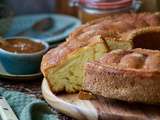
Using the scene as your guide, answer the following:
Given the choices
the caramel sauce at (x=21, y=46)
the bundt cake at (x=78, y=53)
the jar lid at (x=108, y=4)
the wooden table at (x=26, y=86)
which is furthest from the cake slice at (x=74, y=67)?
the jar lid at (x=108, y=4)

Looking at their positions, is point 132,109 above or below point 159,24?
below

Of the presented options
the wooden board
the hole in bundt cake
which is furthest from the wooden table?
the hole in bundt cake

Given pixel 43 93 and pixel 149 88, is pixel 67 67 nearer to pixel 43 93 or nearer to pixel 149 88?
pixel 43 93

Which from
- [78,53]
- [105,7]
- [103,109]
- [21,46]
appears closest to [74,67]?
[78,53]

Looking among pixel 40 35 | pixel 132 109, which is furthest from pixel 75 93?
pixel 40 35

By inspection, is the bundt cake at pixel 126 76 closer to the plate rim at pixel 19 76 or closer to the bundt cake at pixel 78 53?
the bundt cake at pixel 78 53

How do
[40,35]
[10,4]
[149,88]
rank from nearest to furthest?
[149,88]
[40,35]
[10,4]

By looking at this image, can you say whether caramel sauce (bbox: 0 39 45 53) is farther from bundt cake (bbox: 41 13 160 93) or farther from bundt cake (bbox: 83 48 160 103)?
bundt cake (bbox: 83 48 160 103)
